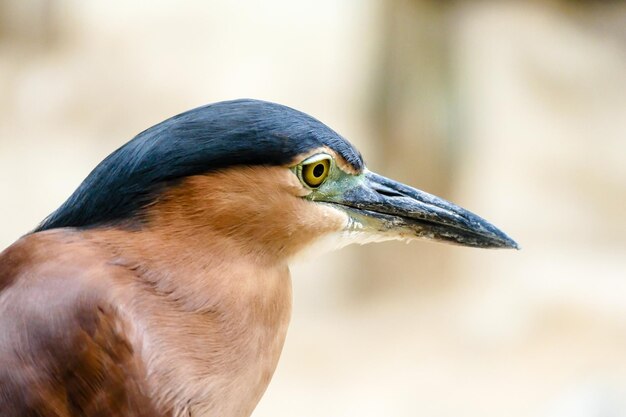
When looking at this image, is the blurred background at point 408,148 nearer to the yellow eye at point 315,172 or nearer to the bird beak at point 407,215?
the bird beak at point 407,215

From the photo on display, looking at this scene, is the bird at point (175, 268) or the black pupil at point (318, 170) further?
the black pupil at point (318, 170)

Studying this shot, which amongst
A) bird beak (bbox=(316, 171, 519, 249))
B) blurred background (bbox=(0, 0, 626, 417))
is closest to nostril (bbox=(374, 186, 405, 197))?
bird beak (bbox=(316, 171, 519, 249))

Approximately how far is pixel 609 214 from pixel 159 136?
3726 mm

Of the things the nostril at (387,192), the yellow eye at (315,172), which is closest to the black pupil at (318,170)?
the yellow eye at (315,172)

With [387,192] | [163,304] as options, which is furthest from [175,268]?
[387,192]

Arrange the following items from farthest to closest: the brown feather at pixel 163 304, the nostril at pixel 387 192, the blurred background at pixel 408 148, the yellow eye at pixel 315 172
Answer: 1. the blurred background at pixel 408 148
2. the nostril at pixel 387 192
3. the yellow eye at pixel 315 172
4. the brown feather at pixel 163 304

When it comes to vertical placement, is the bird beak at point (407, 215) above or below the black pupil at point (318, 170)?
below

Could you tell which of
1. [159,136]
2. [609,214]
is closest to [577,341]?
[609,214]

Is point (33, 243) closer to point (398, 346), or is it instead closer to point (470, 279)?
point (398, 346)

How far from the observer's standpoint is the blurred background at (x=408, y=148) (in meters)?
3.67

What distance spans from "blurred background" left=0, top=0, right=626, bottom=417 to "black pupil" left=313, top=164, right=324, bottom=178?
238cm

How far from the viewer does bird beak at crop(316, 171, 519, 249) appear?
4.25 feet

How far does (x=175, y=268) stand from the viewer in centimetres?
110

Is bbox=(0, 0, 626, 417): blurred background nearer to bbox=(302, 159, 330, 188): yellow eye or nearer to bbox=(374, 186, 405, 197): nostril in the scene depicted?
bbox=(374, 186, 405, 197): nostril
